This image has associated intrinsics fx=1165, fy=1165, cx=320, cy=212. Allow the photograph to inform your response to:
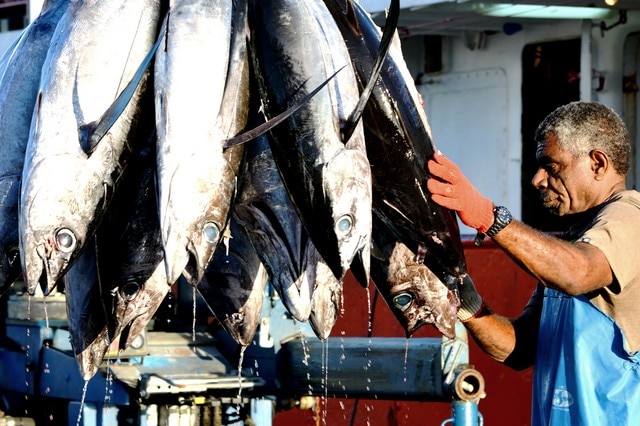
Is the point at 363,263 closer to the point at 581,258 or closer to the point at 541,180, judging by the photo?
the point at 581,258

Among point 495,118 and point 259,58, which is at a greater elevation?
point 259,58

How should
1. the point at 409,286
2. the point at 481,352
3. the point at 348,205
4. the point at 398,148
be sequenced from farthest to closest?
1. the point at 481,352
2. the point at 409,286
3. the point at 398,148
4. the point at 348,205

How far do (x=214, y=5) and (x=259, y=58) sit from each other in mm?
210

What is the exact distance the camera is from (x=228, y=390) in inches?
230

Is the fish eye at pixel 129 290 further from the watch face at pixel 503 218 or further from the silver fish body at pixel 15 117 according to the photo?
the watch face at pixel 503 218

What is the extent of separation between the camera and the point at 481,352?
7066 millimetres

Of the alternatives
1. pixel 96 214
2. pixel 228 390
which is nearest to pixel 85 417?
pixel 228 390

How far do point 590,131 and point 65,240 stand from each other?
1699 millimetres

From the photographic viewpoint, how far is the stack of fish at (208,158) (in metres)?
3.34

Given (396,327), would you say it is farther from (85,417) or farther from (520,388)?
(85,417)

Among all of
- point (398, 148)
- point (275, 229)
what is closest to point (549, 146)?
point (398, 148)

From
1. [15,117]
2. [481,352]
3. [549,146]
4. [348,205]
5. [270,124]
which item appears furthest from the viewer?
[481,352]

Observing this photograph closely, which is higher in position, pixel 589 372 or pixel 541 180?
pixel 541 180

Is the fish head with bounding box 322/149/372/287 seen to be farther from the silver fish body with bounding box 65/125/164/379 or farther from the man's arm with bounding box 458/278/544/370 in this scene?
the man's arm with bounding box 458/278/544/370
